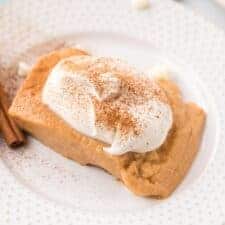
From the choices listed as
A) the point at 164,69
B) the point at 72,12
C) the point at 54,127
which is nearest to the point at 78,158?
the point at 54,127

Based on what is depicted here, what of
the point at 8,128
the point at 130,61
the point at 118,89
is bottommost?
the point at 8,128

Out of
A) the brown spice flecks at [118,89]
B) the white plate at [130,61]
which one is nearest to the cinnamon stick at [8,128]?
the white plate at [130,61]

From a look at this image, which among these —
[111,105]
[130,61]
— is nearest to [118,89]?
[111,105]

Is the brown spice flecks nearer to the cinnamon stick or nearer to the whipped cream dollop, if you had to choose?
the whipped cream dollop

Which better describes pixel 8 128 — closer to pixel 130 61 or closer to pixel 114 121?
pixel 114 121

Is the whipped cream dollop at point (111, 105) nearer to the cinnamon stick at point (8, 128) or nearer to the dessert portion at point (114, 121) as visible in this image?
the dessert portion at point (114, 121)

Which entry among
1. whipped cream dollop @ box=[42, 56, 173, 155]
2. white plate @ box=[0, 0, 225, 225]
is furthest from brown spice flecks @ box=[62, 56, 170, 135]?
white plate @ box=[0, 0, 225, 225]
